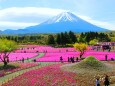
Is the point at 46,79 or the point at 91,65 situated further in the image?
the point at 91,65

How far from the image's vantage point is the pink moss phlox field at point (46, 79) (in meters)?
35.8

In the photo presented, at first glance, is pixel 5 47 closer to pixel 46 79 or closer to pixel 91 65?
pixel 91 65

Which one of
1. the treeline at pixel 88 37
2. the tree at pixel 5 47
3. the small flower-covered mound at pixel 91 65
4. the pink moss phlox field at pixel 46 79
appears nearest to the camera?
the pink moss phlox field at pixel 46 79

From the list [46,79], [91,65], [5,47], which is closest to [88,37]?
[5,47]

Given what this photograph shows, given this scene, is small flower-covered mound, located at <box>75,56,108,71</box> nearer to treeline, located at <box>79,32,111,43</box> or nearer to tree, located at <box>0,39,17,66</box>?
tree, located at <box>0,39,17,66</box>

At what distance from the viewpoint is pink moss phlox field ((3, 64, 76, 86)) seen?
1410 inches

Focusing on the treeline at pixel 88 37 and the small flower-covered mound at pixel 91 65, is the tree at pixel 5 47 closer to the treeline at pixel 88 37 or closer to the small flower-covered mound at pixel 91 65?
the small flower-covered mound at pixel 91 65

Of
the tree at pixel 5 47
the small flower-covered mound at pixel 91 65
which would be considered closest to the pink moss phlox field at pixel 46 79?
the small flower-covered mound at pixel 91 65

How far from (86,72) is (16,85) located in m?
11.2

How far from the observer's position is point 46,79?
3853 cm

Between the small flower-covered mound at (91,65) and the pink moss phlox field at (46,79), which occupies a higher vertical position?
the small flower-covered mound at (91,65)

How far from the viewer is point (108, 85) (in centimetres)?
3331

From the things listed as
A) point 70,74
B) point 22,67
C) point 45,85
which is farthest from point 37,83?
point 22,67

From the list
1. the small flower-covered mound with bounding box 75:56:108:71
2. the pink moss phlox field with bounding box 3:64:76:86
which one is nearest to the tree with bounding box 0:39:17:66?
the pink moss phlox field with bounding box 3:64:76:86
